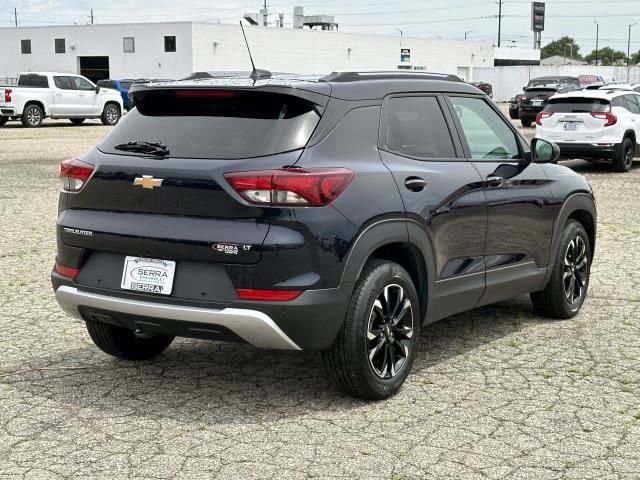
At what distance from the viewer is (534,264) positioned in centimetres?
659

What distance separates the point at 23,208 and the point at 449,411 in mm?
9691

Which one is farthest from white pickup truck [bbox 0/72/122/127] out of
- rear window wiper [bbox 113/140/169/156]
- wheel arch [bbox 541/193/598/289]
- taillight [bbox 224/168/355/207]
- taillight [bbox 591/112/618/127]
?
taillight [bbox 224/168/355/207]

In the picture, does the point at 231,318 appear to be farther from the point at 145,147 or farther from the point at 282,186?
the point at 145,147

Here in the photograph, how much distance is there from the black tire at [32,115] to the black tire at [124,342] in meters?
28.8

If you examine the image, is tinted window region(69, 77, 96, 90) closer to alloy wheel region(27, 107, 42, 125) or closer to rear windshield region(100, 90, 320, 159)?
alloy wheel region(27, 107, 42, 125)

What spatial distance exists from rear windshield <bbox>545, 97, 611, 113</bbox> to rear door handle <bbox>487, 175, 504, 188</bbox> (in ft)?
44.4

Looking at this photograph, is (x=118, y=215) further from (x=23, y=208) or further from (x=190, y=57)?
(x=190, y=57)

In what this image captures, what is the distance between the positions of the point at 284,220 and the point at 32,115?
3060 cm

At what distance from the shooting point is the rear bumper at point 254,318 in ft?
15.4

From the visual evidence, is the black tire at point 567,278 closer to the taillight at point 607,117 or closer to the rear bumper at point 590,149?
the rear bumper at point 590,149

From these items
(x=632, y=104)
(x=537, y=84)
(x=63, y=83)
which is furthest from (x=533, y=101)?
(x=63, y=83)

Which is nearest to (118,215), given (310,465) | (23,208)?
(310,465)

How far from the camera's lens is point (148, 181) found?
16.3 ft

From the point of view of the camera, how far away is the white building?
67125 millimetres
